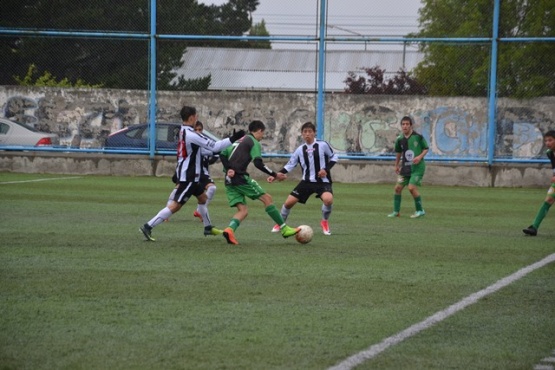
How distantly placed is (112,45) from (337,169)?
22.0 feet

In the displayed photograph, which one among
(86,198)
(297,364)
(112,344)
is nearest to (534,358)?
(297,364)

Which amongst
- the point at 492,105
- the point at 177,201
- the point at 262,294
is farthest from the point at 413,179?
the point at 262,294

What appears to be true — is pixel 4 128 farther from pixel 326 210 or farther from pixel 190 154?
pixel 190 154

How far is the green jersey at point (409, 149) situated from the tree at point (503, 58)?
714 cm

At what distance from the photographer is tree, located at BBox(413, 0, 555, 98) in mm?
24422

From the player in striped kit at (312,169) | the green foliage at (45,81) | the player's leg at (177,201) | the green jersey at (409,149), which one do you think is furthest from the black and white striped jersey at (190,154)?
the green foliage at (45,81)

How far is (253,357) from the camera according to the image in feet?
19.5

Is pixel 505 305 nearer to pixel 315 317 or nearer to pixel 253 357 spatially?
pixel 315 317

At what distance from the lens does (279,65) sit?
39156 mm

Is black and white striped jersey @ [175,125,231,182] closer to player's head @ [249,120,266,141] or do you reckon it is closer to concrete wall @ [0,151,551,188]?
player's head @ [249,120,266,141]

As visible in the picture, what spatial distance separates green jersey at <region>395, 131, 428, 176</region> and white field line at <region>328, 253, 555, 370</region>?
7658 millimetres

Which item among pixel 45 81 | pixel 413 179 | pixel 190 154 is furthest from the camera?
pixel 45 81

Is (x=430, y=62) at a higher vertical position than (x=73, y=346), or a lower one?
higher

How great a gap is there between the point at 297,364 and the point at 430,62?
2088cm
